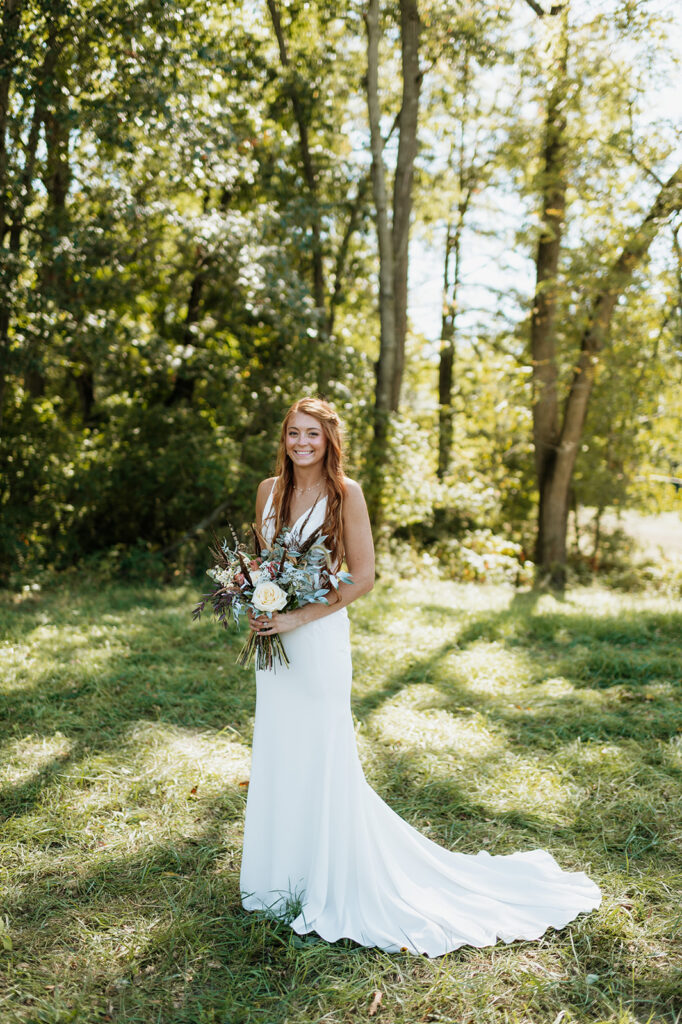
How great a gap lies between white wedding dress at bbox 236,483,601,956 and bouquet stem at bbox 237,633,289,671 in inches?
2.6

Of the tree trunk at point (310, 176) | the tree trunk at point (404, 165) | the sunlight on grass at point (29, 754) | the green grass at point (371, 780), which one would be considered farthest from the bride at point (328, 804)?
the tree trunk at point (404, 165)

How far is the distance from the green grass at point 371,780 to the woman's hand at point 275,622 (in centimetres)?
130

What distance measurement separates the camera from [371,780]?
4.71 meters

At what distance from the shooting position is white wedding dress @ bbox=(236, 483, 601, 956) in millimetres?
3227

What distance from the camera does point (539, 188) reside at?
459 inches

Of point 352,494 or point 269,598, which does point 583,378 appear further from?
point 269,598

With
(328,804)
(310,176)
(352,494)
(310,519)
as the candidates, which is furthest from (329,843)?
(310,176)

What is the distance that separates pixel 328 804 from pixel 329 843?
19 centimetres

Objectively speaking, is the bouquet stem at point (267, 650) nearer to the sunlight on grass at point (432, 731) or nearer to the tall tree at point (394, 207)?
the sunlight on grass at point (432, 731)

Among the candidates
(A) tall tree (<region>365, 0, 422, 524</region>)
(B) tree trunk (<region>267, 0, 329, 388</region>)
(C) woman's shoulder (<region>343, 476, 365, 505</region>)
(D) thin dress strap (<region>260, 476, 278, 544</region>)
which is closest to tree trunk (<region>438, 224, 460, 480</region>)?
(A) tall tree (<region>365, 0, 422, 524</region>)

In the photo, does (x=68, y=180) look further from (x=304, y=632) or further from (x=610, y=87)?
(x=304, y=632)

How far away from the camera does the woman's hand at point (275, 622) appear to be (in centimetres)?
310

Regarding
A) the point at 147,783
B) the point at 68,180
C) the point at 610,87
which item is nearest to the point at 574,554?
the point at 610,87

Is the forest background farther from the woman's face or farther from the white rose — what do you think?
the white rose
